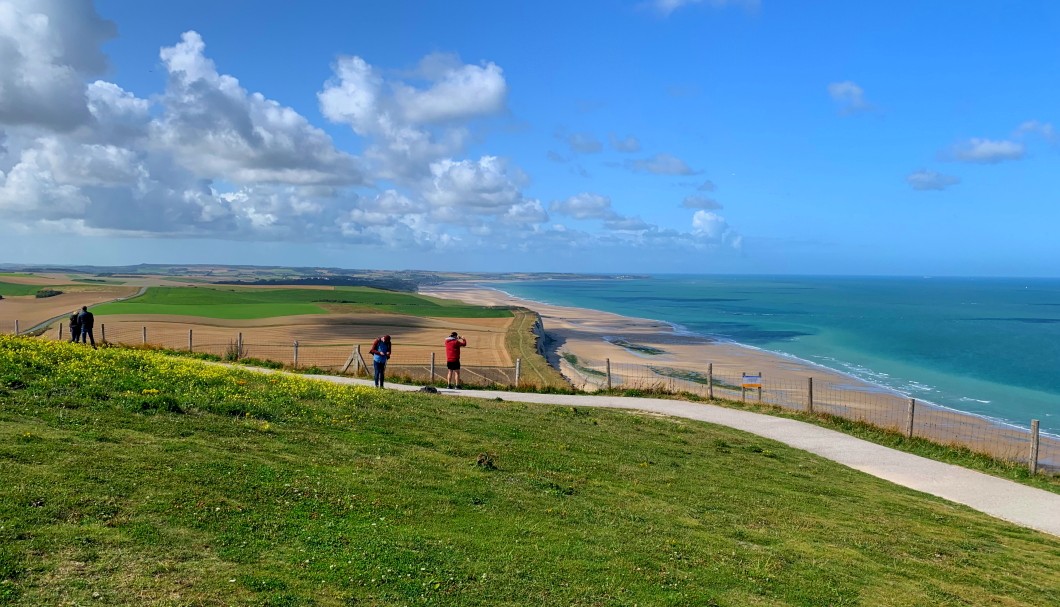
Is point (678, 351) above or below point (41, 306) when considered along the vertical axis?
below

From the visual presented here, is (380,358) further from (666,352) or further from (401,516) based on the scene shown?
(666,352)

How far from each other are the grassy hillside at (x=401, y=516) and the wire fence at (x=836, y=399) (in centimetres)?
1329

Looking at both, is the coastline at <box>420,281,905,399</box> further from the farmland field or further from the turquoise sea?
the farmland field

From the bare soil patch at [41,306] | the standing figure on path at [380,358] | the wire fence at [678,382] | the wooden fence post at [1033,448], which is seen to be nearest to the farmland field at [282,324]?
the bare soil patch at [41,306]

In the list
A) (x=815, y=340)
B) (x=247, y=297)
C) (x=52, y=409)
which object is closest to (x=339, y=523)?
(x=52, y=409)

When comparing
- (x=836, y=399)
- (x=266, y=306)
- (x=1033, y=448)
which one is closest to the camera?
(x=1033, y=448)

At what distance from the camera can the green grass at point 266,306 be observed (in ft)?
257

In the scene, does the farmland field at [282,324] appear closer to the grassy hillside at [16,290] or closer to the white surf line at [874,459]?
the grassy hillside at [16,290]

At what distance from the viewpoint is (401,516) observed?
26.7 feet

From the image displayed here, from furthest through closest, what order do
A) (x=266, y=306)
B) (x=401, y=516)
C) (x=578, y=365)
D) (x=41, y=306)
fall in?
(x=266, y=306)
(x=41, y=306)
(x=578, y=365)
(x=401, y=516)

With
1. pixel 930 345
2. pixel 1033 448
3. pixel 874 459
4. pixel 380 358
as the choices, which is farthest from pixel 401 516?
pixel 930 345

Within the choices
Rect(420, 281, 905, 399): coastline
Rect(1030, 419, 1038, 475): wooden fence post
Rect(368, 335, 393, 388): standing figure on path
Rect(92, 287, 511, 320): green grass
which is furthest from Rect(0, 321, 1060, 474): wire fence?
Rect(92, 287, 511, 320): green grass

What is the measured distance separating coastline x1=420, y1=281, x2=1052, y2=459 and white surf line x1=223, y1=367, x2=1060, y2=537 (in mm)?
→ 2952

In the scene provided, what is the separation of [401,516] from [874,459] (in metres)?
13.6
